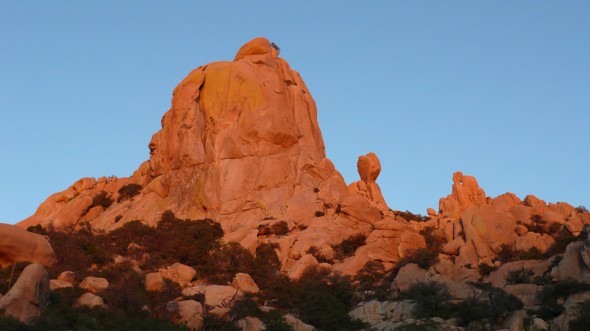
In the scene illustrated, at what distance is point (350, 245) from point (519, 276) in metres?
16.2

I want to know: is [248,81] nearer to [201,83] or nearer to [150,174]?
[201,83]

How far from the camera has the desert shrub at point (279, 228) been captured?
73438 mm

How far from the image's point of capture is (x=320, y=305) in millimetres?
57125

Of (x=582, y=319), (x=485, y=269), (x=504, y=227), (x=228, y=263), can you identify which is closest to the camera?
(x=582, y=319)

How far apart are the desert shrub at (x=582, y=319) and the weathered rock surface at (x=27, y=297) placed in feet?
86.9

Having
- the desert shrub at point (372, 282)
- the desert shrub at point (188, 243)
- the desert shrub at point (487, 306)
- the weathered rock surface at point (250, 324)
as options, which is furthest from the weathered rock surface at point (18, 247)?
the desert shrub at point (487, 306)

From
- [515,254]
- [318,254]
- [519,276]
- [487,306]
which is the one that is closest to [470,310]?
Answer: [487,306]

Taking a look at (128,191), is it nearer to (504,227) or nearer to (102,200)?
(102,200)

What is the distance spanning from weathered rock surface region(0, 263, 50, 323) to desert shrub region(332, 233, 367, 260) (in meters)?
27.2

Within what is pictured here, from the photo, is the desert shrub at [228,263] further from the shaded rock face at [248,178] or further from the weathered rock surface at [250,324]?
the weathered rock surface at [250,324]

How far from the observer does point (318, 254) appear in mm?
70062

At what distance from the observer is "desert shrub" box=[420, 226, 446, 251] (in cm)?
7094

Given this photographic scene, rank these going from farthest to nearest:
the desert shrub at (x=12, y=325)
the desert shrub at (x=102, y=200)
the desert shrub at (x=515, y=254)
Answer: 1. the desert shrub at (x=102, y=200)
2. the desert shrub at (x=515, y=254)
3. the desert shrub at (x=12, y=325)

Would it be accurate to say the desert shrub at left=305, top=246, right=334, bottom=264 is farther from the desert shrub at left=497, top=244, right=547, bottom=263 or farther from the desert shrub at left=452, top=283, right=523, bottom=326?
the desert shrub at left=452, top=283, right=523, bottom=326
